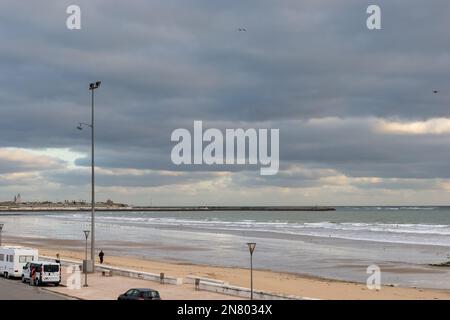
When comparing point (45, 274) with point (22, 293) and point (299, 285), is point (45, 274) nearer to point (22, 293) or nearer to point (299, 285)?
point (22, 293)

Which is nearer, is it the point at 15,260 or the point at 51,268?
the point at 51,268

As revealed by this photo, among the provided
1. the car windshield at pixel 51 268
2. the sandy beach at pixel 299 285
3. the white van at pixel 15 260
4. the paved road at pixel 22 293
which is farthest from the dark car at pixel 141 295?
the white van at pixel 15 260

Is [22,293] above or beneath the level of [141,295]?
beneath

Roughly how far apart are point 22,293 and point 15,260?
8560 millimetres

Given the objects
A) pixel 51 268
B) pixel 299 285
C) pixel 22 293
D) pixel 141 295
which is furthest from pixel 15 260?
pixel 299 285

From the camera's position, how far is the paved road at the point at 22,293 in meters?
29.0

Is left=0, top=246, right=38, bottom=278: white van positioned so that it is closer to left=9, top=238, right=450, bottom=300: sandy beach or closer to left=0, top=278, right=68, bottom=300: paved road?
left=0, top=278, right=68, bottom=300: paved road

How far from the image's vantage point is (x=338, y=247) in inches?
2753

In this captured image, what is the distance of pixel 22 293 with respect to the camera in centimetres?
3105

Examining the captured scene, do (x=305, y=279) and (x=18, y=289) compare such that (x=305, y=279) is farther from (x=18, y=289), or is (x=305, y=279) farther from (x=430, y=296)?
(x=18, y=289)

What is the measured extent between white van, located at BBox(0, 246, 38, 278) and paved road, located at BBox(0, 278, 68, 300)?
230cm

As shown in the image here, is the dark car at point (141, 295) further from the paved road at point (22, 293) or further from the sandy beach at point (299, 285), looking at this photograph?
the sandy beach at point (299, 285)

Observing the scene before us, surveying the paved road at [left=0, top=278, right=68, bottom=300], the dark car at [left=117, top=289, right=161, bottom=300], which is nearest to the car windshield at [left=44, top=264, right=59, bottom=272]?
the paved road at [left=0, top=278, right=68, bottom=300]

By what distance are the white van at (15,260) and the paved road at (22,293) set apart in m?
2.30
